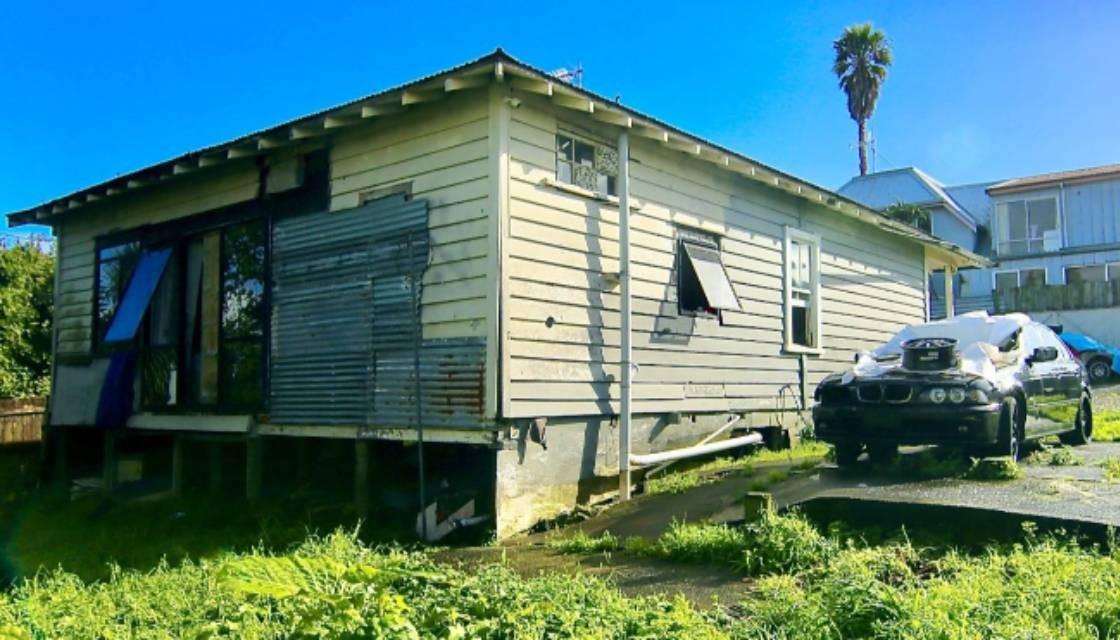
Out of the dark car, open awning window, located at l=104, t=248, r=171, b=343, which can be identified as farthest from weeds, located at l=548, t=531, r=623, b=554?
open awning window, located at l=104, t=248, r=171, b=343

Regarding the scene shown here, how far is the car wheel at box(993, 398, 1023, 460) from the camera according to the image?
320 inches

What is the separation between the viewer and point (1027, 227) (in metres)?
31.7

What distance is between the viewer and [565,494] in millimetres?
8320

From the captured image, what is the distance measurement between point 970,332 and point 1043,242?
84.4ft

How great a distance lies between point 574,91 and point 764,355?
201 inches

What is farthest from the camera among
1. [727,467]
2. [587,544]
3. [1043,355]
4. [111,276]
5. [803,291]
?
[111,276]

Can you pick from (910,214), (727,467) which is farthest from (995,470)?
(910,214)

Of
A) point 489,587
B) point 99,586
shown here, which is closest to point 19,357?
point 99,586

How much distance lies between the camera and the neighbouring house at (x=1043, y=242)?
93.8 feet

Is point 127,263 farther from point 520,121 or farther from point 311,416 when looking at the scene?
point 520,121

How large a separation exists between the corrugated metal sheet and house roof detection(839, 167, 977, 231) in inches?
1123

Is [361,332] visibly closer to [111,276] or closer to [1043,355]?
[111,276]

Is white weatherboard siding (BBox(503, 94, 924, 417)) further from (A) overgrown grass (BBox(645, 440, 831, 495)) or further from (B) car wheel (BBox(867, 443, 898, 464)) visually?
(B) car wheel (BBox(867, 443, 898, 464))

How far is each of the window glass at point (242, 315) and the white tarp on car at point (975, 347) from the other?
6.78 meters
